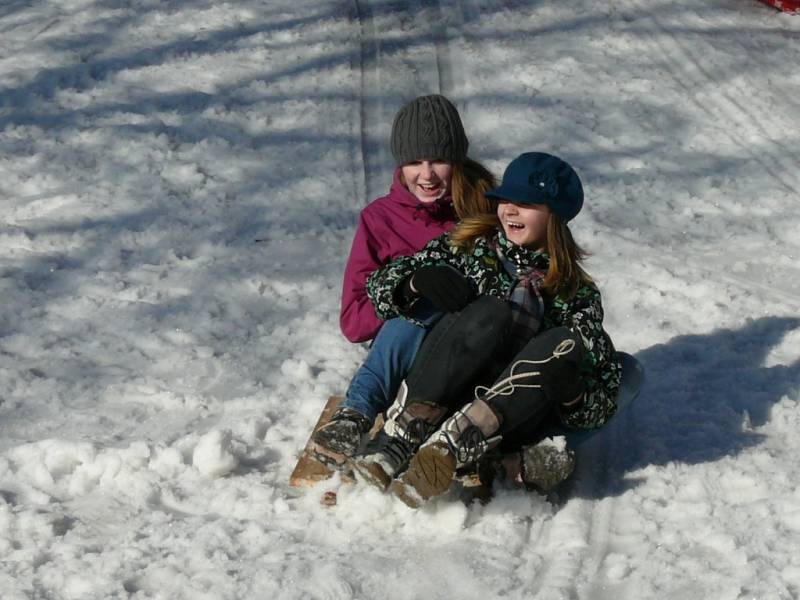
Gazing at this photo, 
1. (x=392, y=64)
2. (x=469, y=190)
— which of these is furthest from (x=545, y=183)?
(x=392, y=64)

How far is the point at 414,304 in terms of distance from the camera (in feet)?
12.6

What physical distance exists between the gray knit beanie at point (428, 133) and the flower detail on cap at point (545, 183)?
45 centimetres

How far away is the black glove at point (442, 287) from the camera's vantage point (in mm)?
3715

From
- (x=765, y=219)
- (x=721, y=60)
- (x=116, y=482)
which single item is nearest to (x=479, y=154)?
(x=765, y=219)

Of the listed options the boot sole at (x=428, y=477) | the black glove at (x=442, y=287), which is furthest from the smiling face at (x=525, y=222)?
the boot sole at (x=428, y=477)

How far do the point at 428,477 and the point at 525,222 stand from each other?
0.83 m

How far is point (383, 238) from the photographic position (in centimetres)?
421

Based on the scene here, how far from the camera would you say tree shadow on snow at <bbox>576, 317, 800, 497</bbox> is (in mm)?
4164

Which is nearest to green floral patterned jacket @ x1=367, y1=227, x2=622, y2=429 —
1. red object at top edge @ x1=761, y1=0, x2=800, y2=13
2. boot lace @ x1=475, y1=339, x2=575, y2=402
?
boot lace @ x1=475, y1=339, x2=575, y2=402

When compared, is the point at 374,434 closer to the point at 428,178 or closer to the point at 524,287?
the point at 524,287

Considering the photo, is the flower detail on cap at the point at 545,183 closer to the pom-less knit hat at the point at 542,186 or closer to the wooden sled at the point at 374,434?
the pom-less knit hat at the point at 542,186

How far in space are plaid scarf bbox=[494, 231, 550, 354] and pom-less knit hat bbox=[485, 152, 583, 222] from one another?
15 cm

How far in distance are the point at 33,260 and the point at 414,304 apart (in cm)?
213

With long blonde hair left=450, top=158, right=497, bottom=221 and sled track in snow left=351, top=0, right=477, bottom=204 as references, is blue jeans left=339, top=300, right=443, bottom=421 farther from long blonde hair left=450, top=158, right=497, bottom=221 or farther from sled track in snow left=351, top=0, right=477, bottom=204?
sled track in snow left=351, top=0, right=477, bottom=204
